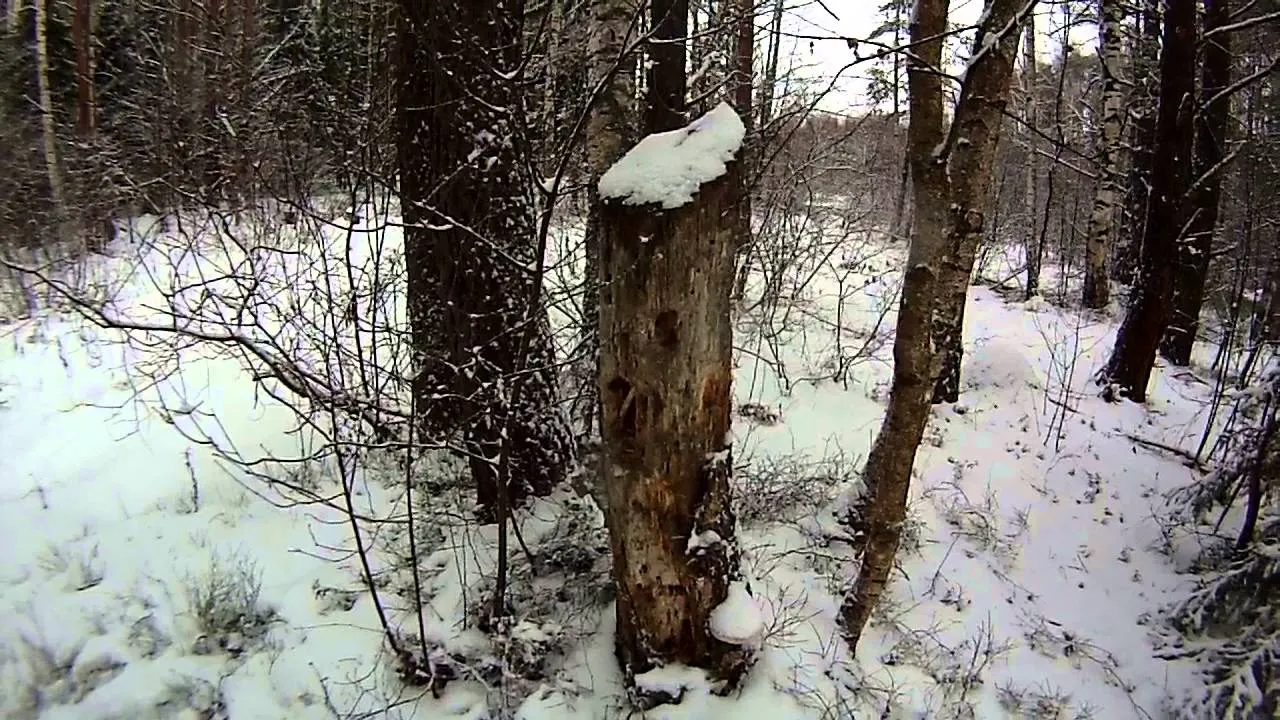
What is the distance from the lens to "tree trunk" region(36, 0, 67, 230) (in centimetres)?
1027

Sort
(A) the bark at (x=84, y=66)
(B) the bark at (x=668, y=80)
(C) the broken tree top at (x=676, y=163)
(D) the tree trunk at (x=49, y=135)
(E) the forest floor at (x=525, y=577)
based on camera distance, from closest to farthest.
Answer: (C) the broken tree top at (x=676, y=163), (E) the forest floor at (x=525, y=577), (B) the bark at (x=668, y=80), (D) the tree trunk at (x=49, y=135), (A) the bark at (x=84, y=66)

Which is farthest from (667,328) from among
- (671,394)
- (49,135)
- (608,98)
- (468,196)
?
(49,135)

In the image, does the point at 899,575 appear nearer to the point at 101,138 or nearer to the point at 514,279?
the point at 514,279

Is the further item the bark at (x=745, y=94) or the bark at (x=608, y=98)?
the bark at (x=745, y=94)

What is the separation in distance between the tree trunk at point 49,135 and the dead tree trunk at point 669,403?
10.9m

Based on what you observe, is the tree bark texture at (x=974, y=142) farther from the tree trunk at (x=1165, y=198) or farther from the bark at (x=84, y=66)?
the bark at (x=84, y=66)

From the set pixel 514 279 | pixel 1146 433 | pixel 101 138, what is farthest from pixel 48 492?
pixel 101 138

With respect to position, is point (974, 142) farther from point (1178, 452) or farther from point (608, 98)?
point (1178, 452)

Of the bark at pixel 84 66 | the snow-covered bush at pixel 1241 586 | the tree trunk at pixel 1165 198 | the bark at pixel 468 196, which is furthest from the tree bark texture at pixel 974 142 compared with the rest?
the bark at pixel 84 66

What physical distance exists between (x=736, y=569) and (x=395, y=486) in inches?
83.8

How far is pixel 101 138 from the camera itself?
444 inches

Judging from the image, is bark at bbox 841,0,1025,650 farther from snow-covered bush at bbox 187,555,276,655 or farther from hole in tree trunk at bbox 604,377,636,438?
snow-covered bush at bbox 187,555,276,655

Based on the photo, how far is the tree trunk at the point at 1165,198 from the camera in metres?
5.93

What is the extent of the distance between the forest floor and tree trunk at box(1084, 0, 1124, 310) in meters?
5.82
